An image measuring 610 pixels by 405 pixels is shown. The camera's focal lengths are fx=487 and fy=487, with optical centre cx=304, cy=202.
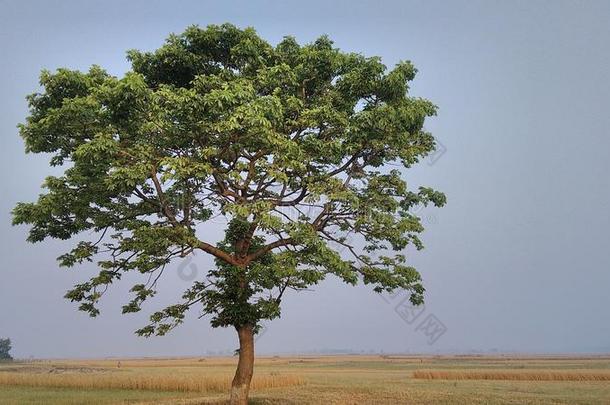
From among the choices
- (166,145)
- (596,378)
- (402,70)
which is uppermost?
(402,70)

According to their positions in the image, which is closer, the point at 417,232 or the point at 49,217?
the point at 49,217

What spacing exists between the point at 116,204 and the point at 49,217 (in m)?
2.31

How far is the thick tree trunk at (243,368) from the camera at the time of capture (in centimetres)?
1828

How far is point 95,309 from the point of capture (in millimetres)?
18766

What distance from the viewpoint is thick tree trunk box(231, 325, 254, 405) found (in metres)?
18.3

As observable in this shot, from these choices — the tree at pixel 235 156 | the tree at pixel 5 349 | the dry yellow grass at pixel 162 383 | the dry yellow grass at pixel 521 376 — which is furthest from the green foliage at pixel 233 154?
the tree at pixel 5 349

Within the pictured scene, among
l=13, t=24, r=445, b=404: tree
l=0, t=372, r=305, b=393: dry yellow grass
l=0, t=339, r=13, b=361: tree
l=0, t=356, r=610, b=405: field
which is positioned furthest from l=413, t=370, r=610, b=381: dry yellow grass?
l=0, t=339, r=13, b=361: tree

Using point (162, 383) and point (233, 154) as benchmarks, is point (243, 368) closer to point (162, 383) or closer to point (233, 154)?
point (233, 154)

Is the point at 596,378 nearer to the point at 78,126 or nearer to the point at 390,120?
the point at 390,120

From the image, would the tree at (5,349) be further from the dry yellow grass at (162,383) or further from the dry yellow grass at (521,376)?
the dry yellow grass at (521,376)

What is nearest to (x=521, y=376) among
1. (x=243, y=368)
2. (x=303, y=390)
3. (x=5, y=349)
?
(x=303, y=390)

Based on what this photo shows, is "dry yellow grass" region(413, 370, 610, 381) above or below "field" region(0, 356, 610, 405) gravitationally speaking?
below

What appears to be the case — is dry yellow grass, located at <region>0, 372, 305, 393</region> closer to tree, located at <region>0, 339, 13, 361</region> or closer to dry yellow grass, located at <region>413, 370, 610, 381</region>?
dry yellow grass, located at <region>413, 370, 610, 381</region>

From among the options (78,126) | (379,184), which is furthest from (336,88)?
(78,126)
